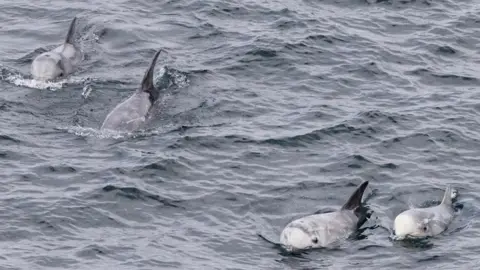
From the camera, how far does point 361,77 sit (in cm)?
3012

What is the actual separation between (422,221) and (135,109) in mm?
8159

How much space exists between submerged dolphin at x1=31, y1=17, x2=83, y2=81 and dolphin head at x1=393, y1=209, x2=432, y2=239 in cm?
1116

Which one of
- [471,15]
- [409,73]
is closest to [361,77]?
[409,73]

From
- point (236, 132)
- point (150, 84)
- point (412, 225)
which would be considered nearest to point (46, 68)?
point (150, 84)

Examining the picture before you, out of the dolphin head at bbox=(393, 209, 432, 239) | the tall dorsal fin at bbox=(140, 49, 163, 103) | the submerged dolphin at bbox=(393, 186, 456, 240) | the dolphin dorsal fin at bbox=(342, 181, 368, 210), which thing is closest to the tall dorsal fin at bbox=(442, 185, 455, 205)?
the submerged dolphin at bbox=(393, 186, 456, 240)

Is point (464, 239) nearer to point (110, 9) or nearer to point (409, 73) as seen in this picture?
point (409, 73)

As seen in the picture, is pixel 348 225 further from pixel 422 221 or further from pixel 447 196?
pixel 447 196

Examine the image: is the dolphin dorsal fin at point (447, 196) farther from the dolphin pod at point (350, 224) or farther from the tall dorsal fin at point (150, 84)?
the tall dorsal fin at point (150, 84)

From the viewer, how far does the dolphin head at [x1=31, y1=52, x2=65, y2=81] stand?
29.0 m

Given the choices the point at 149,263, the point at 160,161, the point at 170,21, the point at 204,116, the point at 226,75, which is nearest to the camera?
the point at 149,263

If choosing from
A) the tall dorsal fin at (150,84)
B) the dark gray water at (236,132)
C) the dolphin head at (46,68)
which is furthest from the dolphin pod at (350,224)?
the dolphin head at (46,68)

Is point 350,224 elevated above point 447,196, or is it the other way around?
point 447,196

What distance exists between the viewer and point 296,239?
2111 cm

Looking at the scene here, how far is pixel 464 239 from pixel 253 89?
8.83m
